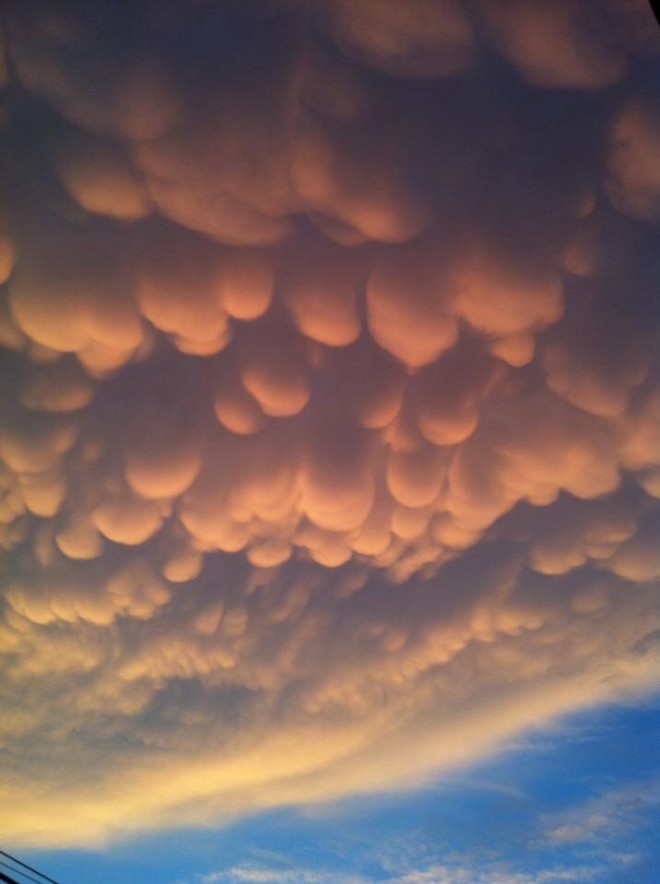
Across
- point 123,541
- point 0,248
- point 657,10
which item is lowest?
point 123,541

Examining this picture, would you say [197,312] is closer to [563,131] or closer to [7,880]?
[563,131]

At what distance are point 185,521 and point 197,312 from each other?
10.7ft

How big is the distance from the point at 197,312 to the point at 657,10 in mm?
4928

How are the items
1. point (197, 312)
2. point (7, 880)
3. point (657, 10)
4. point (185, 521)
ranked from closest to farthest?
point (657, 10) → point (7, 880) → point (197, 312) → point (185, 521)

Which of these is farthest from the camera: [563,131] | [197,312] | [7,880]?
[197,312]

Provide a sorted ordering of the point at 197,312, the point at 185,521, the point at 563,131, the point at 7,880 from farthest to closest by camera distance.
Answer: the point at 185,521
the point at 197,312
the point at 563,131
the point at 7,880

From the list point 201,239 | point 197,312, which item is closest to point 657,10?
point 201,239

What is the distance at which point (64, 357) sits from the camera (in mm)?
7172

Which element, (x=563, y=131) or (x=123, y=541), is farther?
(x=123, y=541)

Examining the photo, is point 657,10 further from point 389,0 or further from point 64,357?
point 64,357

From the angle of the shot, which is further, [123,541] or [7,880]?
[123,541]

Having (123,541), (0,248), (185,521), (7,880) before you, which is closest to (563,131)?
(0,248)

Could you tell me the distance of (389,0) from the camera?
5.39 metres

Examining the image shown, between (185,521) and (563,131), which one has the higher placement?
(563,131)
